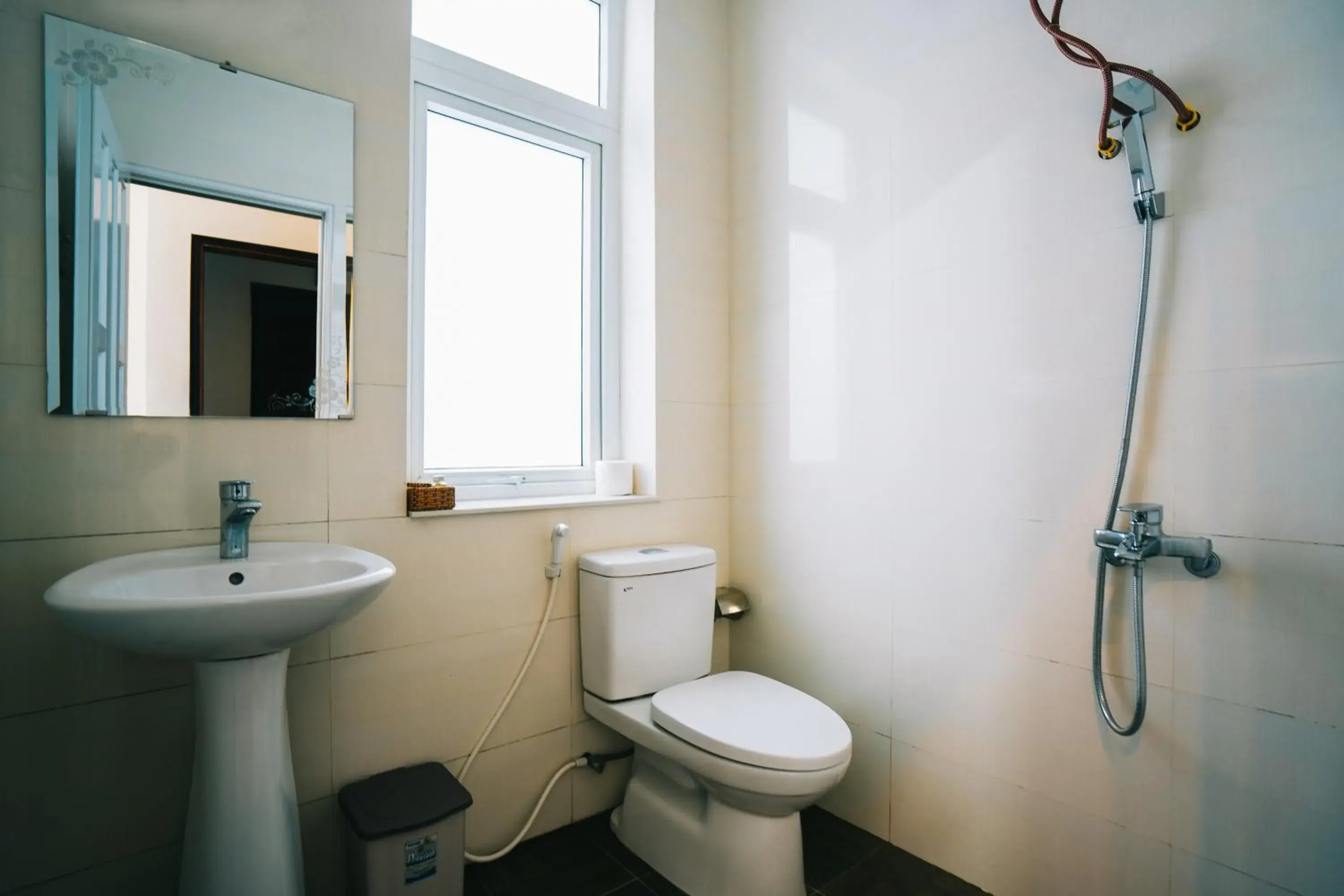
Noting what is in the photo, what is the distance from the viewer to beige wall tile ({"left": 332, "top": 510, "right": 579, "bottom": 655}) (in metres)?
1.50

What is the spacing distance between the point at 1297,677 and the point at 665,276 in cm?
168

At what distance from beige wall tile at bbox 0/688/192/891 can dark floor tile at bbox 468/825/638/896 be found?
2.20 ft

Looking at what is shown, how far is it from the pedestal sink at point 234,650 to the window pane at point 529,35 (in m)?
1.41

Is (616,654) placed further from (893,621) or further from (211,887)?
(211,887)

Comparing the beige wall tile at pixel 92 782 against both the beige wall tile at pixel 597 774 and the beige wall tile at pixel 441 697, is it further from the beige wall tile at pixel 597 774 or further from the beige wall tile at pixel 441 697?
the beige wall tile at pixel 597 774

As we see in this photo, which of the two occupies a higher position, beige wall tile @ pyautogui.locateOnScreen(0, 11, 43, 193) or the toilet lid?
beige wall tile @ pyautogui.locateOnScreen(0, 11, 43, 193)

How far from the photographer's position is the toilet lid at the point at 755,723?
1326 mm

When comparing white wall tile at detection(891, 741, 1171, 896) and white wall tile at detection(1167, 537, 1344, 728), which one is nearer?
white wall tile at detection(1167, 537, 1344, 728)

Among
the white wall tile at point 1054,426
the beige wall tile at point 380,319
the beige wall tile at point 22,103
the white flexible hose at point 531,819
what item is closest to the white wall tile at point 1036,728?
the white wall tile at point 1054,426

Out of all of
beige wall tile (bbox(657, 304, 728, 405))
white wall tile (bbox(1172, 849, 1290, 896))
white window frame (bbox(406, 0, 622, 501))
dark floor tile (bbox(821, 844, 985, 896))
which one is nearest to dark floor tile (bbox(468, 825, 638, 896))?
dark floor tile (bbox(821, 844, 985, 896))

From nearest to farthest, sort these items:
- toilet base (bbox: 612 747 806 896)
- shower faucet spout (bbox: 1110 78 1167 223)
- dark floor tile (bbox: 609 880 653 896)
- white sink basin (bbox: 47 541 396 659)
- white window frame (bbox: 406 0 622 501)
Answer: white sink basin (bbox: 47 541 396 659)
shower faucet spout (bbox: 1110 78 1167 223)
toilet base (bbox: 612 747 806 896)
dark floor tile (bbox: 609 880 653 896)
white window frame (bbox: 406 0 622 501)

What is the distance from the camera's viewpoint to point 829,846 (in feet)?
5.55

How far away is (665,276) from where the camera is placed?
2.04 metres

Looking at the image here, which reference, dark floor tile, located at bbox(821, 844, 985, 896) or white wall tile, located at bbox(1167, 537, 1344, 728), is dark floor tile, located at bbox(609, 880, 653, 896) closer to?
dark floor tile, located at bbox(821, 844, 985, 896)
